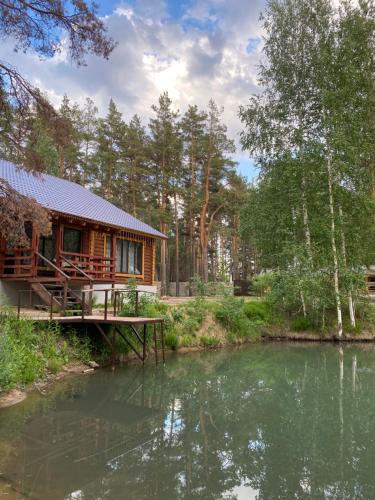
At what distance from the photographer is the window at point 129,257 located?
57.3ft

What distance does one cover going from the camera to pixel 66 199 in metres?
15.2

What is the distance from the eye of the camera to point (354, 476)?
454 centimetres

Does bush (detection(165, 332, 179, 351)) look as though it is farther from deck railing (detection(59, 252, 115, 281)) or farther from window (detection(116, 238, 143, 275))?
window (detection(116, 238, 143, 275))

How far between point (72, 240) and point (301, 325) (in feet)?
31.9

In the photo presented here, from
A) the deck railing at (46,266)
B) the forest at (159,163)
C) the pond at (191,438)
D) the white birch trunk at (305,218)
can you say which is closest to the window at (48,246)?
the deck railing at (46,266)

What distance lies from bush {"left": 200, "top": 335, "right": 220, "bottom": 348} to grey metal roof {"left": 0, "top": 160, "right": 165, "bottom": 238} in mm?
5391

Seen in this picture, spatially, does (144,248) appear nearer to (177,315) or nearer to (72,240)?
(72,240)

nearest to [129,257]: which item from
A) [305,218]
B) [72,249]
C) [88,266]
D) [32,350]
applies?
[88,266]

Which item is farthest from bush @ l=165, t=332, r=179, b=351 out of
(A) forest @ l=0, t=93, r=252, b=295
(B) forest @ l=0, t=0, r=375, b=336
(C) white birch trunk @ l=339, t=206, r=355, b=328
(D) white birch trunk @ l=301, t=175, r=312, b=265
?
(A) forest @ l=0, t=93, r=252, b=295

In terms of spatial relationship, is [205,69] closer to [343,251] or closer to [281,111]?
[281,111]

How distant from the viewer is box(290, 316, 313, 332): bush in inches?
657

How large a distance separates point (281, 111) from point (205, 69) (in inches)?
175

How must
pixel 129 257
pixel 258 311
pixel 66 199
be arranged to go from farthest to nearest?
pixel 129 257 < pixel 258 311 < pixel 66 199

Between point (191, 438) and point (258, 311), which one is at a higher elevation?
point (258, 311)
